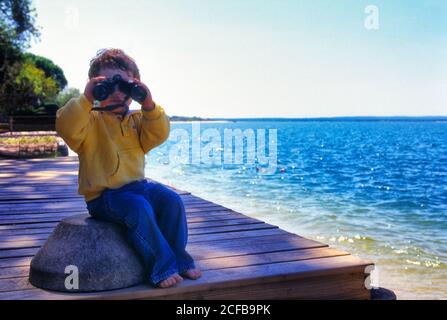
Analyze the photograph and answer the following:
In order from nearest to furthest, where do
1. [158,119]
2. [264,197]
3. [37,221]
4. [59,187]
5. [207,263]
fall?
[158,119] < [207,263] < [37,221] < [59,187] < [264,197]

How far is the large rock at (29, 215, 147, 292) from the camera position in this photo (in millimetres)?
2768

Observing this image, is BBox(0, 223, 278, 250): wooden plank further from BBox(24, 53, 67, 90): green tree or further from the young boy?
BBox(24, 53, 67, 90): green tree

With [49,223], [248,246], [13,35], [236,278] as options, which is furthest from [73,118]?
[13,35]

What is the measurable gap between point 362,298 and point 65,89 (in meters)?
91.7

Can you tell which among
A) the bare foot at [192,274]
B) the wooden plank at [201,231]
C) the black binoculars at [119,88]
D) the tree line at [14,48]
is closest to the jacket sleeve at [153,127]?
the black binoculars at [119,88]

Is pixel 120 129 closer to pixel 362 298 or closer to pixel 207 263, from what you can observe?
pixel 207 263

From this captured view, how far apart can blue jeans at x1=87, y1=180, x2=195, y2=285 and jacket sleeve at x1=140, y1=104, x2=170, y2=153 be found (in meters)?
0.27

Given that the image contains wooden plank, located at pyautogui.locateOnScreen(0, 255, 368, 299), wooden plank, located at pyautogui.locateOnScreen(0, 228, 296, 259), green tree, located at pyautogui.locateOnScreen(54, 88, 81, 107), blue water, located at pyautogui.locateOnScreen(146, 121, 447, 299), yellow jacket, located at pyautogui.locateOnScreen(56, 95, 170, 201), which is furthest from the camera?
green tree, located at pyautogui.locateOnScreen(54, 88, 81, 107)

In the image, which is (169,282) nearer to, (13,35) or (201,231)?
(201,231)

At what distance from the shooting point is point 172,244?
3.06m

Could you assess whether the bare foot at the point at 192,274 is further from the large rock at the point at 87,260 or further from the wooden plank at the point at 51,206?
the wooden plank at the point at 51,206

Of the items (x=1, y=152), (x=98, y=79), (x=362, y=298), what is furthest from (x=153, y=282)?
(x=1, y=152)

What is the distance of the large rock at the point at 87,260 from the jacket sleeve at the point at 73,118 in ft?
1.80

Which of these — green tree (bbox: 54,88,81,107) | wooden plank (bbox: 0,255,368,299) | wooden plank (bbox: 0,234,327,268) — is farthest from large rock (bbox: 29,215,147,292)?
green tree (bbox: 54,88,81,107)
